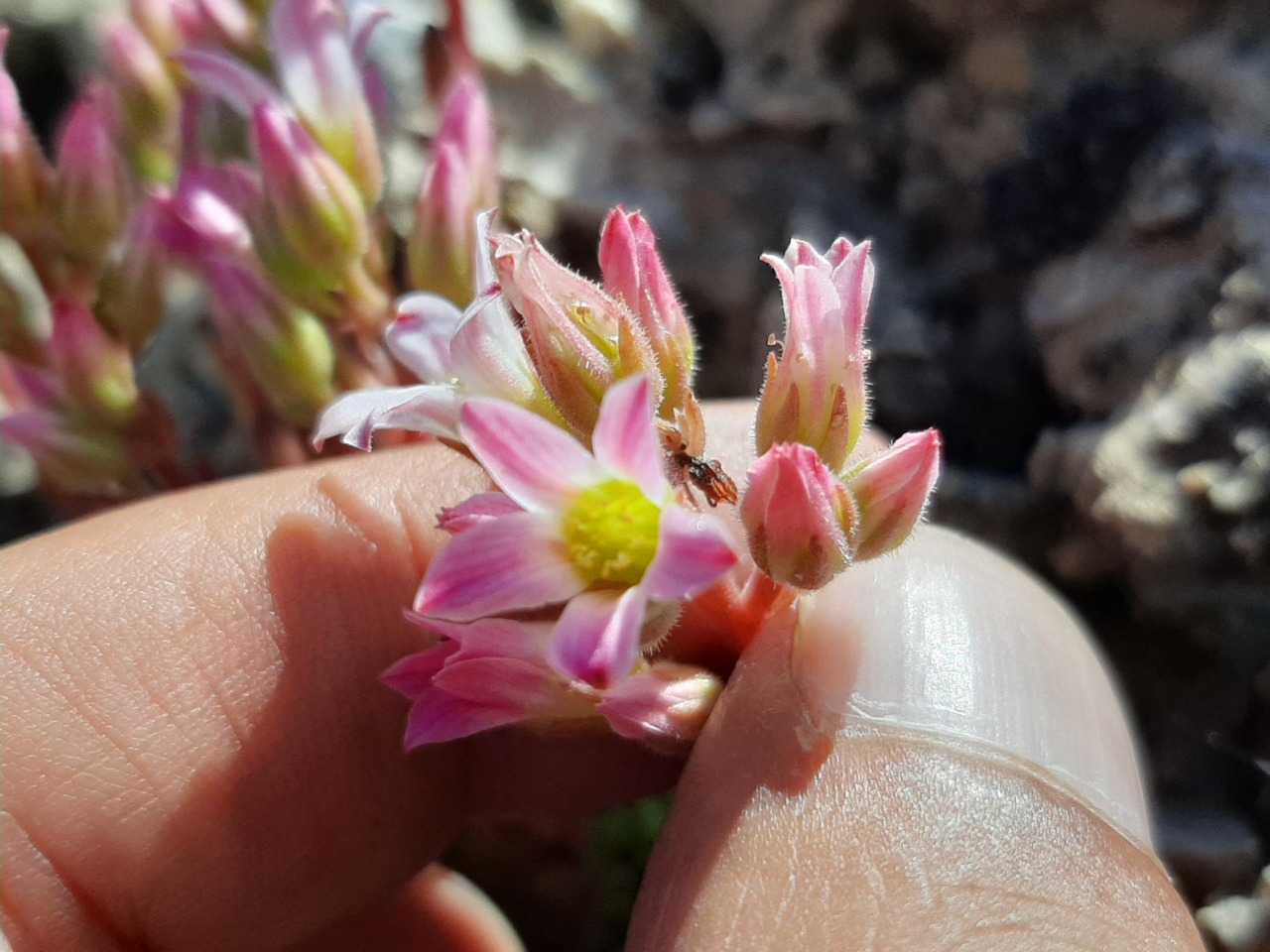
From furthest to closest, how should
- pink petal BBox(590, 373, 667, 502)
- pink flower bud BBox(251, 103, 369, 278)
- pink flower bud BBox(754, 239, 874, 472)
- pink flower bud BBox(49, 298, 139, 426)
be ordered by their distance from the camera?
pink flower bud BBox(49, 298, 139, 426), pink flower bud BBox(251, 103, 369, 278), pink flower bud BBox(754, 239, 874, 472), pink petal BBox(590, 373, 667, 502)

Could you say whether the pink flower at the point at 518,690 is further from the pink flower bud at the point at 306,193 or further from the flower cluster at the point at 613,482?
the pink flower bud at the point at 306,193

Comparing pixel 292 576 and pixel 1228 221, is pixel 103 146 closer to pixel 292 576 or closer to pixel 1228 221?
pixel 292 576

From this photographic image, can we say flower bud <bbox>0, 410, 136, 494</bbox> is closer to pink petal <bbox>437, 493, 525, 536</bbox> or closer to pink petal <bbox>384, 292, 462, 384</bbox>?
pink petal <bbox>384, 292, 462, 384</bbox>

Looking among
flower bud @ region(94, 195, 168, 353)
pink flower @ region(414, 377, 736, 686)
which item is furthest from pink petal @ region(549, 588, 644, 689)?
flower bud @ region(94, 195, 168, 353)

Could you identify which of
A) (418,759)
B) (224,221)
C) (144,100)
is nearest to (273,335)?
(224,221)

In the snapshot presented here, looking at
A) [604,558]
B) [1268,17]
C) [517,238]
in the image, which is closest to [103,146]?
[517,238]
